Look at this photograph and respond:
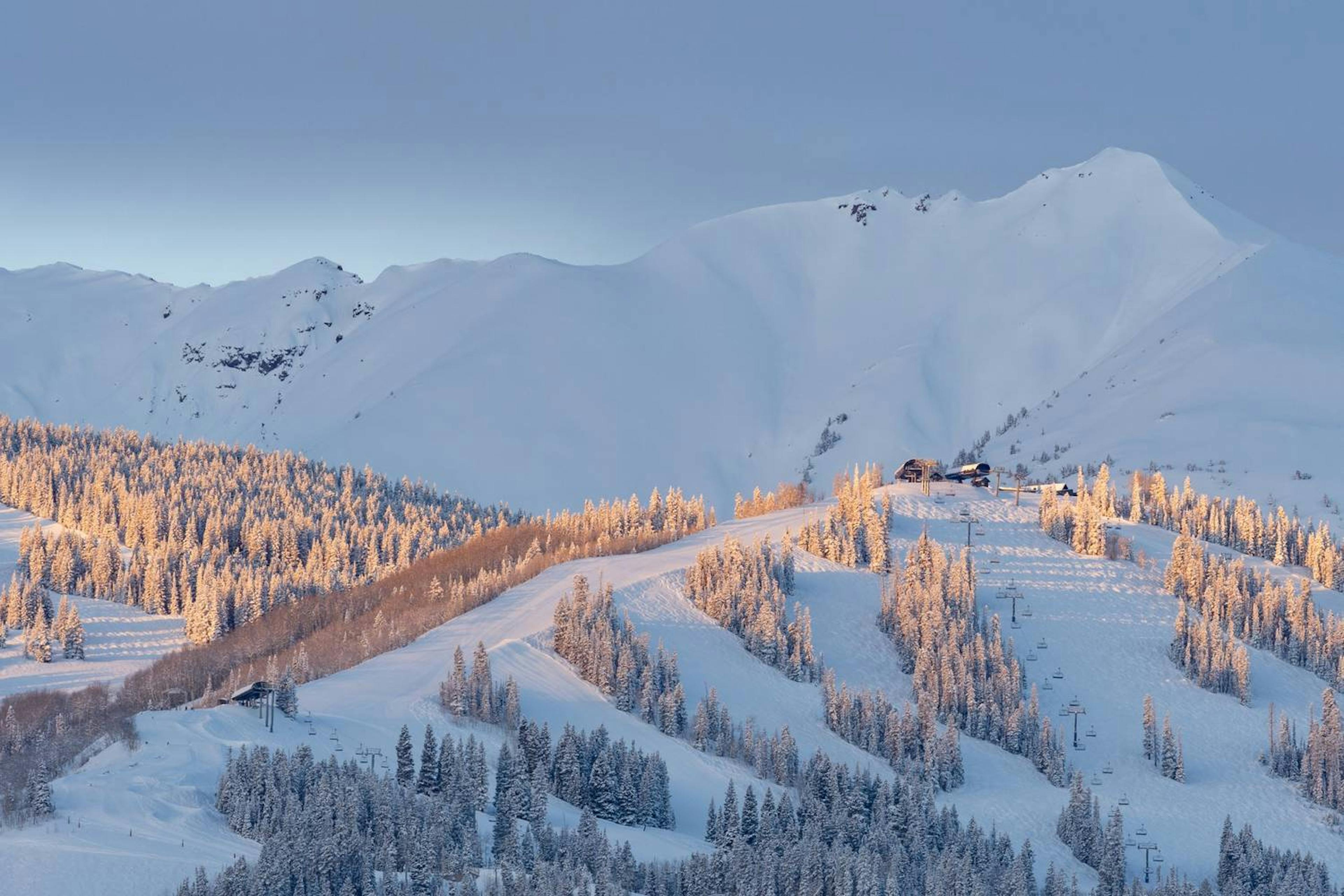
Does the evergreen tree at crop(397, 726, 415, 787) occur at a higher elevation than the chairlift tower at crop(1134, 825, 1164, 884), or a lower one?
higher

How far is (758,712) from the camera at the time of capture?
13900cm

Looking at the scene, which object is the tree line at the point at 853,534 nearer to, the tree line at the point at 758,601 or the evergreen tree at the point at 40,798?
the tree line at the point at 758,601


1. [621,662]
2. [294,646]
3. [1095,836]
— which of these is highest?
[621,662]

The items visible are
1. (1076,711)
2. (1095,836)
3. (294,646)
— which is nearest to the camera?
(1095,836)

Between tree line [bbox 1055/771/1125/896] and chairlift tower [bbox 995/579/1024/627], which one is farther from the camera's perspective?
chairlift tower [bbox 995/579/1024/627]

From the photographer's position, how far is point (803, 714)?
14075cm

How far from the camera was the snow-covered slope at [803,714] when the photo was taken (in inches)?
3841

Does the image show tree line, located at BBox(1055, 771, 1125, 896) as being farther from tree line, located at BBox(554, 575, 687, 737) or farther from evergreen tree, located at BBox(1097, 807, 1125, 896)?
tree line, located at BBox(554, 575, 687, 737)

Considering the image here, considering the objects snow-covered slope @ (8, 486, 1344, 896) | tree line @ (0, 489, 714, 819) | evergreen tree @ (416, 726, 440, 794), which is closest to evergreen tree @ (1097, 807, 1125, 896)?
snow-covered slope @ (8, 486, 1344, 896)

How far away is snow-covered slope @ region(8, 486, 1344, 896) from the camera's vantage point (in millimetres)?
97562

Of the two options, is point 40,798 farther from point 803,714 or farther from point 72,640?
point 72,640

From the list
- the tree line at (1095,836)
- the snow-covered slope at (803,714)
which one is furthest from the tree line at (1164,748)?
the tree line at (1095,836)

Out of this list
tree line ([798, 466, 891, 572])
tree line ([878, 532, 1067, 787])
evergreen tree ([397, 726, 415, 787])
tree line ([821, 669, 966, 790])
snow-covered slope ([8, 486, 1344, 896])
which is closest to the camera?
snow-covered slope ([8, 486, 1344, 896])

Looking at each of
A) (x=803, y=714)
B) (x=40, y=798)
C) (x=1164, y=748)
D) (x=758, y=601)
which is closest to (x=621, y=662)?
(x=803, y=714)
